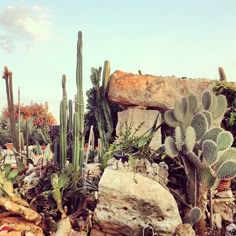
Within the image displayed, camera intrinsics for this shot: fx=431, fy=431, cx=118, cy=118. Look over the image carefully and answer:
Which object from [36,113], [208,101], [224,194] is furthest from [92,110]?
[36,113]

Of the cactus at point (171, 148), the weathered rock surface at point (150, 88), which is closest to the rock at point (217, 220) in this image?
the cactus at point (171, 148)

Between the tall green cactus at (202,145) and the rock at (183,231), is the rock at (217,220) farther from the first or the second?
the rock at (183,231)

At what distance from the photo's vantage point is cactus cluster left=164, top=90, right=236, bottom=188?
479 centimetres

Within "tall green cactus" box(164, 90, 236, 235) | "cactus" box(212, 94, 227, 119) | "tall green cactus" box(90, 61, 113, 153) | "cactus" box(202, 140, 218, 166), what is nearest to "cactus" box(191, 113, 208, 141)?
"tall green cactus" box(164, 90, 236, 235)

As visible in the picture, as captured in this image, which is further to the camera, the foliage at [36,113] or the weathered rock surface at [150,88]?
the foliage at [36,113]

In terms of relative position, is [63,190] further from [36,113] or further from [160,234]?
[36,113]

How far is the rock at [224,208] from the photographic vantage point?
A: 5578 millimetres

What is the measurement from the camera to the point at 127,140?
5648mm

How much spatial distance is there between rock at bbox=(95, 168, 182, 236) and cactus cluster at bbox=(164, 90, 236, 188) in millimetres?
565

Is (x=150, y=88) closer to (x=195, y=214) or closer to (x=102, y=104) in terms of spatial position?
(x=102, y=104)

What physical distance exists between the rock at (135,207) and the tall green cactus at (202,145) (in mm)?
557

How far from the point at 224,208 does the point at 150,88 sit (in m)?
2.74

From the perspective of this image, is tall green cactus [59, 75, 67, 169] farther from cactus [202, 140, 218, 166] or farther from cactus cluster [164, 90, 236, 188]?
cactus [202, 140, 218, 166]

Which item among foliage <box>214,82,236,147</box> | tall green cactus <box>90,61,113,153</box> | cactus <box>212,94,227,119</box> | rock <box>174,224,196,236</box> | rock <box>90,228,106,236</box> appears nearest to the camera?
rock <box>174,224,196,236</box>
